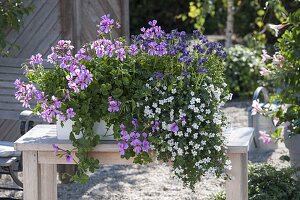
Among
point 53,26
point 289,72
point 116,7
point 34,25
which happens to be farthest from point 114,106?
point 116,7

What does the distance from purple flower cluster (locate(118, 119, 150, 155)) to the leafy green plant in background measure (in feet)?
3.67

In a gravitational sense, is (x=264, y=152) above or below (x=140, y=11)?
below

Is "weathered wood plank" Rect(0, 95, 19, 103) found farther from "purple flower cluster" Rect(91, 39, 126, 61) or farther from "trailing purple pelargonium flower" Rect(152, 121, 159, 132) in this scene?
"trailing purple pelargonium flower" Rect(152, 121, 159, 132)

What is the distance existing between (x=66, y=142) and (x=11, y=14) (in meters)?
2.33

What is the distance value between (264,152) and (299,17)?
7.42ft

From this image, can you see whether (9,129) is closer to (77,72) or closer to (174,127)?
(77,72)

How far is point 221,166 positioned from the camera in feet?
11.6

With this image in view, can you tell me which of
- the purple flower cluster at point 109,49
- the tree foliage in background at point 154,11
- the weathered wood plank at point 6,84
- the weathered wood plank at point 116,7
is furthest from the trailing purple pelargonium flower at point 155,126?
the tree foliage in background at point 154,11

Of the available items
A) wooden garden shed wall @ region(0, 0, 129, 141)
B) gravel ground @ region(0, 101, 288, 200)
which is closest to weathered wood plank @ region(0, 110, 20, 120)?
wooden garden shed wall @ region(0, 0, 129, 141)

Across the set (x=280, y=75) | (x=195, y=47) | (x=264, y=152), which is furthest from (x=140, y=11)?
(x=195, y=47)

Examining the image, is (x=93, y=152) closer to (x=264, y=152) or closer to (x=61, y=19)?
(x=61, y=19)

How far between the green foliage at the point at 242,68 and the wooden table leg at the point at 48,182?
502cm

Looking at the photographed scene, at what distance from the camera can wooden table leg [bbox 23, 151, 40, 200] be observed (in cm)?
374

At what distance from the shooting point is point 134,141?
3.48 metres
